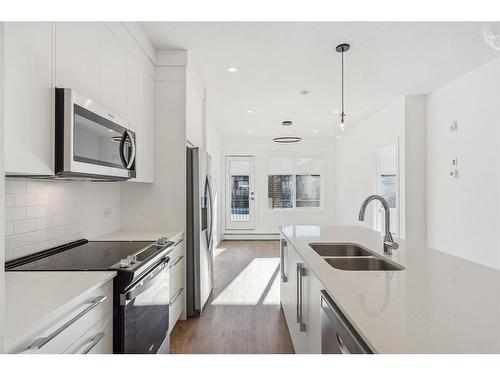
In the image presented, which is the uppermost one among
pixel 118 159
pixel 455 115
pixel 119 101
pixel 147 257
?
pixel 455 115

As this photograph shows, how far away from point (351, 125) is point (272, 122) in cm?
178

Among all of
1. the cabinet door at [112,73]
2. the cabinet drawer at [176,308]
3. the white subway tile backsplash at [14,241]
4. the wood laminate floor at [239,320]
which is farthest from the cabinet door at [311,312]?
the cabinet door at [112,73]

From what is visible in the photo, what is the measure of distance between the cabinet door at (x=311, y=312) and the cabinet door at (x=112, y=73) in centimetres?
164

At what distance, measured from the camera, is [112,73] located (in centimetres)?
212

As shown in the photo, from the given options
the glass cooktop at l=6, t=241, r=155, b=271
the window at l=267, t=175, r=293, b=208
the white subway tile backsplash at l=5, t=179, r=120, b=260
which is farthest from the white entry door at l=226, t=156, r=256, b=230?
the glass cooktop at l=6, t=241, r=155, b=271

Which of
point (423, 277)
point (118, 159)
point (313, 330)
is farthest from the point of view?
point (118, 159)

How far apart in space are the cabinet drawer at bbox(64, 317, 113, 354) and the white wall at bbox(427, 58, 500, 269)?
360 cm

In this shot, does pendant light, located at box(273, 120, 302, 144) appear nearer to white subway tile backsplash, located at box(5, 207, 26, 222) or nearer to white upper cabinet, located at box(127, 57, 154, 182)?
white upper cabinet, located at box(127, 57, 154, 182)

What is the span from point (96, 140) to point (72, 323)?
100 centimetres

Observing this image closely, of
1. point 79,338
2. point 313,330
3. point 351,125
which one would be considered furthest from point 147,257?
point 351,125

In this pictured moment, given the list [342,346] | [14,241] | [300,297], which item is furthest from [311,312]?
[14,241]

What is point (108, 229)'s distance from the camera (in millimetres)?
2730
